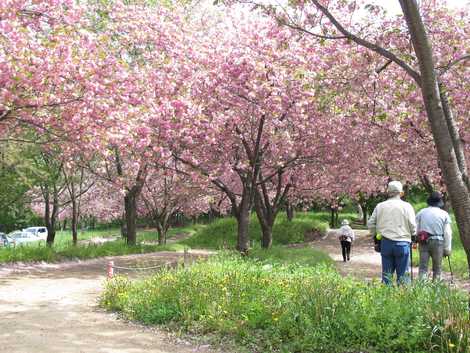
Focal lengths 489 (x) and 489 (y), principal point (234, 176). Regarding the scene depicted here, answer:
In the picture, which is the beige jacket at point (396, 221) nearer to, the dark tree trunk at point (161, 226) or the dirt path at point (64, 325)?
A: the dirt path at point (64, 325)

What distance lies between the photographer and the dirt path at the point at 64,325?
19.6ft

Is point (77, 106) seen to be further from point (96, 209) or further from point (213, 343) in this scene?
point (96, 209)

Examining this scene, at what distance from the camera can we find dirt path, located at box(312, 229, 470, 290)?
1304cm

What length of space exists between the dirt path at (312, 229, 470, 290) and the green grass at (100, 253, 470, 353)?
1645mm

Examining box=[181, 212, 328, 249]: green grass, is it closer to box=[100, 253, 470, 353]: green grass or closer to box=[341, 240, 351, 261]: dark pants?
box=[341, 240, 351, 261]: dark pants

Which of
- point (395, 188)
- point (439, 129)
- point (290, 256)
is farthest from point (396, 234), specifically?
point (290, 256)

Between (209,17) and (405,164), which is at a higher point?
(209,17)

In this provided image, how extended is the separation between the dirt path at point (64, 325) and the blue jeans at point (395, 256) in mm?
3065

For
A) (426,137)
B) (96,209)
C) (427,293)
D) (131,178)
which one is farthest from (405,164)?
(96,209)

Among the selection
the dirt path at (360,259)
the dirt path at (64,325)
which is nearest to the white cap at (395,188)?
the dirt path at (360,259)

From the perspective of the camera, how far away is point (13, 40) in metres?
9.77

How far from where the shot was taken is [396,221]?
723 centimetres

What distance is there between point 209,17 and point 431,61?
1927 centimetres

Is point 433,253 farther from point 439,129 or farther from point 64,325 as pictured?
point 64,325
